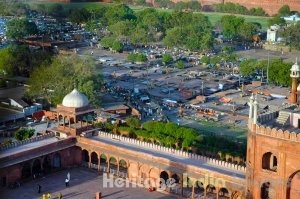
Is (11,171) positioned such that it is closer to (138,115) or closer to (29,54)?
(138,115)

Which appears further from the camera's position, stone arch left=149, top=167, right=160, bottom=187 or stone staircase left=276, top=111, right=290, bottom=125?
stone arch left=149, top=167, right=160, bottom=187

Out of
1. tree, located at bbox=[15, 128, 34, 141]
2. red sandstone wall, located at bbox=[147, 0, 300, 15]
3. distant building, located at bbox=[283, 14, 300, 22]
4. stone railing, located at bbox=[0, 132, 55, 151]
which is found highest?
red sandstone wall, located at bbox=[147, 0, 300, 15]

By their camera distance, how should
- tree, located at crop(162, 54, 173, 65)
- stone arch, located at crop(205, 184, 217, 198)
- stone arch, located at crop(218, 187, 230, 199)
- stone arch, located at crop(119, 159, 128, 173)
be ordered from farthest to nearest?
tree, located at crop(162, 54, 173, 65)
stone arch, located at crop(119, 159, 128, 173)
stone arch, located at crop(205, 184, 217, 198)
stone arch, located at crop(218, 187, 230, 199)

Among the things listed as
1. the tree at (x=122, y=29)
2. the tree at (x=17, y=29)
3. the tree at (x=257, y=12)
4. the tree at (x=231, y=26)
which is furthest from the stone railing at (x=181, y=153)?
the tree at (x=257, y=12)

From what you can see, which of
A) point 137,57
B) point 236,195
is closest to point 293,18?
point 137,57

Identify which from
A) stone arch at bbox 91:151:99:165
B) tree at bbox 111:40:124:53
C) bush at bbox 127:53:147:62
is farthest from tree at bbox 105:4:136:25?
stone arch at bbox 91:151:99:165

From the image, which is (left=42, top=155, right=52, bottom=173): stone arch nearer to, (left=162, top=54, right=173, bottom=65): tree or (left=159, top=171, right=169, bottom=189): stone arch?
(left=159, top=171, right=169, bottom=189): stone arch

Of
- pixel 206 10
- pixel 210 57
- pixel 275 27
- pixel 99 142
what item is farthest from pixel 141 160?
pixel 206 10
